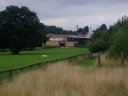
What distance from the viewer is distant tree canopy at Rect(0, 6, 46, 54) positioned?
90.4 meters

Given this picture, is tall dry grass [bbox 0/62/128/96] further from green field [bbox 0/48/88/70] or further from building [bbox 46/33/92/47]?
building [bbox 46/33/92/47]

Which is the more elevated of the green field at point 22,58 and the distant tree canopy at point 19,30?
the distant tree canopy at point 19,30

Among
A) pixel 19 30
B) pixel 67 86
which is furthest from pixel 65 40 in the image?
pixel 67 86

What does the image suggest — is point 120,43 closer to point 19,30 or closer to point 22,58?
point 22,58

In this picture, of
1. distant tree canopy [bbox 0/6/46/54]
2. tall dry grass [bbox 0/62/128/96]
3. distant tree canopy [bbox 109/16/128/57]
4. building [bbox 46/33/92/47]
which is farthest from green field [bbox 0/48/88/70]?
building [bbox 46/33/92/47]

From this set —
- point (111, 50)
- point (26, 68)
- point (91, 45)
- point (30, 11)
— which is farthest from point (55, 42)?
point (26, 68)

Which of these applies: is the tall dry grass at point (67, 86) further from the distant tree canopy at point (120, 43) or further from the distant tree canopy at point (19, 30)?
the distant tree canopy at point (19, 30)

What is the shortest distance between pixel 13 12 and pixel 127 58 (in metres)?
60.1

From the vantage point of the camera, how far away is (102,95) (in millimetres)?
16781

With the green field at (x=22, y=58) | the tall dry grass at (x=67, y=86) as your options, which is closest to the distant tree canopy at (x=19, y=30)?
the green field at (x=22, y=58)

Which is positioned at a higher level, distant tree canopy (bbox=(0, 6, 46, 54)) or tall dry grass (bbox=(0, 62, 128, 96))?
distant tree canopy (bbox=(0, 6, 46, 54))

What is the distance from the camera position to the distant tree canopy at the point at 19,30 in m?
90.4

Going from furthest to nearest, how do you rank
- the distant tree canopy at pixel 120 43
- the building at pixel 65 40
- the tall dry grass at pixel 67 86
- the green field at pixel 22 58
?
the building at pixel 65 40, the green field at pixel 22 58, the distant tree canopy at pixel 120 43, the tall dry grass at pixel 67 86

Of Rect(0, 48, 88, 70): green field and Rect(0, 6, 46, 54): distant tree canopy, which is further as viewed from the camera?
Rect(0, 6, 46, 54): distant tree canopy
